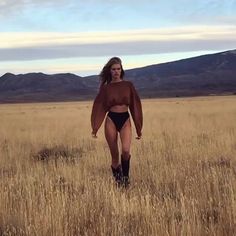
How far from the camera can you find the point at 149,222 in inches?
222

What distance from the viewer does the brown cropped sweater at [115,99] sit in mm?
8164

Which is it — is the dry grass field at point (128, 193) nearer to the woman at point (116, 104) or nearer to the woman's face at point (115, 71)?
the woman at point (116, 104)

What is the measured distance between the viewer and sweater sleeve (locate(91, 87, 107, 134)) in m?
8.24

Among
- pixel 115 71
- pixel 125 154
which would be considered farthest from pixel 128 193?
pixel 115 71

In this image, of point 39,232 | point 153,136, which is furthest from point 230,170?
point 153,136

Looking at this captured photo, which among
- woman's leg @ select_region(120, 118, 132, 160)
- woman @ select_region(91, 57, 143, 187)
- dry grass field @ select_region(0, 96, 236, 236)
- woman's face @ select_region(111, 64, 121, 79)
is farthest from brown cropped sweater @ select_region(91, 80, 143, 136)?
dry grass field @ select_region(0, 96, 236, 236)

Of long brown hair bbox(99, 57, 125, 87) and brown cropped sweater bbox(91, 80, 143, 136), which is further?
long brown hair bbox(99, 57, 125, 87)

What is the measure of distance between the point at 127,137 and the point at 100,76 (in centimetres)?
100

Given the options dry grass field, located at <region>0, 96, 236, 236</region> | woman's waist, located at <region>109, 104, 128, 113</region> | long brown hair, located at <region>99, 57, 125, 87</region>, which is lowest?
dry grass field, located at <region>0, 96, 236, 236</region>

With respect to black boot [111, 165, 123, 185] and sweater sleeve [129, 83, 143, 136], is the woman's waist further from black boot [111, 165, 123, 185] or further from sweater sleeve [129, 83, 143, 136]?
black boot [111, 165, 123, 185]

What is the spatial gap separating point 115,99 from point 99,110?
33 cm

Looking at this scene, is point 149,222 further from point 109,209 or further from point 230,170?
point 230,170

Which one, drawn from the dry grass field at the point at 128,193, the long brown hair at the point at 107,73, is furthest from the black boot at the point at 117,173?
the long brown hair at the point at 107,73

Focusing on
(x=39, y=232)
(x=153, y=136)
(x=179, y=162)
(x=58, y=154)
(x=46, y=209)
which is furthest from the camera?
(x=153, y=136)
